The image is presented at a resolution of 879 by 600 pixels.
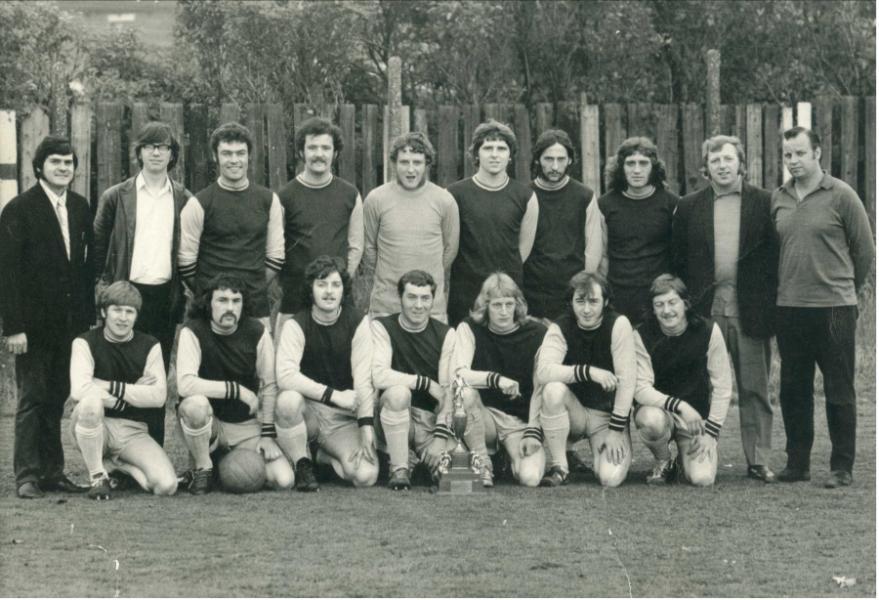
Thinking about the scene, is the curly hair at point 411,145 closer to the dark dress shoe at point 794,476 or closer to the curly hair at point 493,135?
the curly hair at point 493,135

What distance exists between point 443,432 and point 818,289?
75.5 inches

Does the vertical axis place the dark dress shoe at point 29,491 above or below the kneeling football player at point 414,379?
below

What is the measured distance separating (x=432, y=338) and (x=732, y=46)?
559cm

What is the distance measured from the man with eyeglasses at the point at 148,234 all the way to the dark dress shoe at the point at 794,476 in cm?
302

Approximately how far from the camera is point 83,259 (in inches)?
272

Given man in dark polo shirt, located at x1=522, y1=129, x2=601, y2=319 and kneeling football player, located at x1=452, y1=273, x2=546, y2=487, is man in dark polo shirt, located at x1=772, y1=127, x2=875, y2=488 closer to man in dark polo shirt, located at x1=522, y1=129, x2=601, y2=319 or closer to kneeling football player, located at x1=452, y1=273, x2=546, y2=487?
man in dark polo shirt, located at x1=522, y1=129, x2=601, y2=319

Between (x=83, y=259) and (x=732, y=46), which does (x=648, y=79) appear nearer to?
(x=732, y=46)

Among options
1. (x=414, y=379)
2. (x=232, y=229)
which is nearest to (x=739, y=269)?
(x=414, y=379)

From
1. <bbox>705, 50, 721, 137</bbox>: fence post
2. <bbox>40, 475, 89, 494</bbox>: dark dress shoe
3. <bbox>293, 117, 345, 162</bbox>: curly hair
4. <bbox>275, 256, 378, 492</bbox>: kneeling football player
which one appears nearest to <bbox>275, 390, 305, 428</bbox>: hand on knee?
<bbox>275, 256, 378, 492</bbox>: kneeling football player

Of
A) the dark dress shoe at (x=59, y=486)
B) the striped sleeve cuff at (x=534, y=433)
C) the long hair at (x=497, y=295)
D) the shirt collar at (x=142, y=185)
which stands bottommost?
the dark dress shoe at (x=59, y=486)

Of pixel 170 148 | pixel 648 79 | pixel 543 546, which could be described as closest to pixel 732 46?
pixel 648 79

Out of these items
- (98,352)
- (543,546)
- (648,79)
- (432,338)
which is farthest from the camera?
(648,79)

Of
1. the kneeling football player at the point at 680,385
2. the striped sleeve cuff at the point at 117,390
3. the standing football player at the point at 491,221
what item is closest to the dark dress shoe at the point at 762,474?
the kneeling football player at the point at 680,385

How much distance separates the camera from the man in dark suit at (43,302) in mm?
6664
